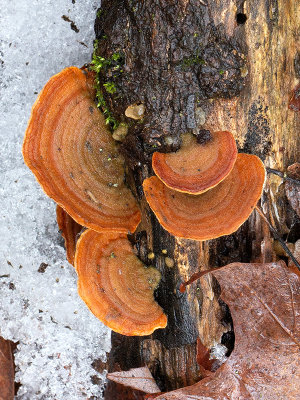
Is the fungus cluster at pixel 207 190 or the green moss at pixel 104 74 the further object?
the green moss at pixel 104 74

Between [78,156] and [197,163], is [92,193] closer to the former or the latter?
[78,156]

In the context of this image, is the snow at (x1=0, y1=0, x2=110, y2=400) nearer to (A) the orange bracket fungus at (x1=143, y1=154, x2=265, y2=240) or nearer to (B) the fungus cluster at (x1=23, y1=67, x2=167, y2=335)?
(B) the fungus cluster at (x1=23, y1=67, x2=167, y2=335)

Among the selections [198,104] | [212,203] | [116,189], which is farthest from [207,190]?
[116,189]

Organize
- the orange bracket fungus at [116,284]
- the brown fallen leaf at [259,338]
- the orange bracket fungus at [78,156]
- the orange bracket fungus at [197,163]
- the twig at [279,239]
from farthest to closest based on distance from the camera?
1. the twig at [279,239]
2. the brown fallen leaf at [259,338]
3. the orange bracket fungus at [116,284]
4. the orange bracket fungus at [78,156]
5. the orange bracket fungus at [197,163]

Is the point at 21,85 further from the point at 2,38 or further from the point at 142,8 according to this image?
the point at 142,8

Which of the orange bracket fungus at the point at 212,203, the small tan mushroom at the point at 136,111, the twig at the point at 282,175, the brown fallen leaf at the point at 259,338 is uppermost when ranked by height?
the small tan mushroom at the point at 136,111

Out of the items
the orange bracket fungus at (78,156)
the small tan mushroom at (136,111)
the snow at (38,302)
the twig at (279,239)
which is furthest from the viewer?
the snow at (38,302)

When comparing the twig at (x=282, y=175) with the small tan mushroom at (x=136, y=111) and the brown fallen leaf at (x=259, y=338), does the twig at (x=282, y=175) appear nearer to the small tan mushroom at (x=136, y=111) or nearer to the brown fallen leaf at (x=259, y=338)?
the brown fallen leaf at (x=259, y=338)

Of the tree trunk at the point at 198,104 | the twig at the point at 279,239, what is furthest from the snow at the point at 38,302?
the twig at the point at 279,239
